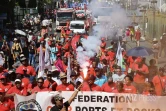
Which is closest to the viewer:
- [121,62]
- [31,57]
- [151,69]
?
[151,69]

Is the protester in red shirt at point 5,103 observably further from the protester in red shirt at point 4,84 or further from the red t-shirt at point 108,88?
the red t-shirt at point 108,88

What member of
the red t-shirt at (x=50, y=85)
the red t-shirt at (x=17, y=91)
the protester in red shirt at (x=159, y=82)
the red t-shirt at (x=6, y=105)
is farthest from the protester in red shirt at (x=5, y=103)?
the protester in red shirt at (x=159, y=82)

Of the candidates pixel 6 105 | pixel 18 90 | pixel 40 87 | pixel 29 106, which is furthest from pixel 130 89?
pixel 6 105

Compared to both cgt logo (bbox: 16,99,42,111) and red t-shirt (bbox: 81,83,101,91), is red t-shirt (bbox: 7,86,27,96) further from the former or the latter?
red t-shirt (bbox: 81,83,101,91)

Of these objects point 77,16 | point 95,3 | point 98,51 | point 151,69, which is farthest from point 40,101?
point 77,16

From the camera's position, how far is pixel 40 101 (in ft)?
28.1

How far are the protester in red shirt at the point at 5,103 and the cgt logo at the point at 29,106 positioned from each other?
14 cm

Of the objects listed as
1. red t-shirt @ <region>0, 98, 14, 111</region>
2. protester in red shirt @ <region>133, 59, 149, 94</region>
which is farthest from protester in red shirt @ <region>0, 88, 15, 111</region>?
protester in red shirt @ <region>133, 59, 149, 94</region>

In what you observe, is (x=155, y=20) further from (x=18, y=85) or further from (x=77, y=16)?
(x=18, y=85)

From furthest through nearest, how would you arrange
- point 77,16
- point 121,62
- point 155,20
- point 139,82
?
point 77,16
point 155,20
point 121,62
point 139,82

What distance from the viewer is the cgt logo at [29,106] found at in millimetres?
8477

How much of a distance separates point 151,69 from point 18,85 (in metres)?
3.49

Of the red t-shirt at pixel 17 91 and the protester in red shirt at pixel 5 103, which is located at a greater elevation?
the red t-shirt at pixel 17 91

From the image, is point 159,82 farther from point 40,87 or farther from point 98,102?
point 40,87
